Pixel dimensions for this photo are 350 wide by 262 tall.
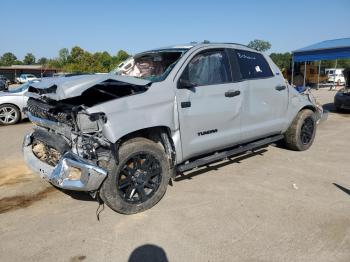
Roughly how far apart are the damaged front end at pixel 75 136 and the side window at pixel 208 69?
79cm

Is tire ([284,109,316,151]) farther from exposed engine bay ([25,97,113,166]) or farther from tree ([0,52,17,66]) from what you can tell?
tree ([0,52,17,66])

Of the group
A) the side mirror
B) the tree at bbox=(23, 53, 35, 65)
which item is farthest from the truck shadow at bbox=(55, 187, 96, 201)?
the tree at bbox=(23, 53, 35, 65)

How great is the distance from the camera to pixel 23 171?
5.85 m

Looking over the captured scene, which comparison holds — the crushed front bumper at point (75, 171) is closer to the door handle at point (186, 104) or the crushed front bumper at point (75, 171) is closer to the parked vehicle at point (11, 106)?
the door handle at point (186, 104)

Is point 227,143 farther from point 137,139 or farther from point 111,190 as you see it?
point 111,190

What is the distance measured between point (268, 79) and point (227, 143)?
1398mm

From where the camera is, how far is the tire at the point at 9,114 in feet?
36.0

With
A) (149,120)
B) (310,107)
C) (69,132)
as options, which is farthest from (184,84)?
(310,107)

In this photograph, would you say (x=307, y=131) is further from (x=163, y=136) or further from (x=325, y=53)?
(x=325, y=53)

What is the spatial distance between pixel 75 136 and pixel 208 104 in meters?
1.75

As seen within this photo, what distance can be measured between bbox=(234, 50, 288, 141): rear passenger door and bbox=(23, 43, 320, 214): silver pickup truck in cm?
2

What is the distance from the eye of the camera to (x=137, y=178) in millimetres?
4133

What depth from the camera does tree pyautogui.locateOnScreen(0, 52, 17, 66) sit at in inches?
4553

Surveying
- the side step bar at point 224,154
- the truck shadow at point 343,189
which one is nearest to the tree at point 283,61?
the side step bar at point 224,154
